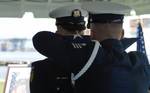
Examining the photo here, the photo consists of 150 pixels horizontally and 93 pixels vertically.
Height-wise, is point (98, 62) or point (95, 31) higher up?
point (95, 31)

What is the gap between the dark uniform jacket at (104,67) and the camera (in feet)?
4.77

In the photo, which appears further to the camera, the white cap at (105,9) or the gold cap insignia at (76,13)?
the gold cap insignia at (76,13)

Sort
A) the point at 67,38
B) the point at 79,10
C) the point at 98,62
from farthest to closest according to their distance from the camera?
the point at 79,10 < the point at 67,38 < the point at 98,62

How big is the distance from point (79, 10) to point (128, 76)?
64 centimetres

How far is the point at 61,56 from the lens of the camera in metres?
1.47

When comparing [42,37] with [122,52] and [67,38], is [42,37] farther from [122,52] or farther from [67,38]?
[122,52]

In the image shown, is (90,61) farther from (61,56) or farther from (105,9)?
(105,9)

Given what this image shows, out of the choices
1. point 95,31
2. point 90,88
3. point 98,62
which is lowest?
point 90,88

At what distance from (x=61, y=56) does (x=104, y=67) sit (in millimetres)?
177

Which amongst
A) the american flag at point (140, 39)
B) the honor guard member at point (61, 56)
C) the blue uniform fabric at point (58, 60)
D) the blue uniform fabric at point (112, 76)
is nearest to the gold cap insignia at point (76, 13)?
the honor guard member at point (61, 56)

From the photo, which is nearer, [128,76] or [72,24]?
[128,76]

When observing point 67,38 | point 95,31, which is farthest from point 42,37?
point 95,31

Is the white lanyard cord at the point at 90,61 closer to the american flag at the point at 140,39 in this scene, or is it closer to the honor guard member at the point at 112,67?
the honor guard member at the point at 112,67

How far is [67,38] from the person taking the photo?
1572 mm
